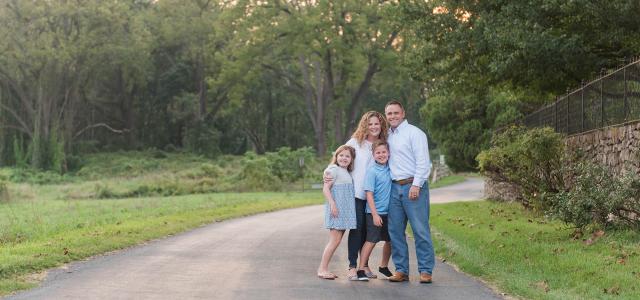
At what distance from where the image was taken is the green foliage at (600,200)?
479 inches

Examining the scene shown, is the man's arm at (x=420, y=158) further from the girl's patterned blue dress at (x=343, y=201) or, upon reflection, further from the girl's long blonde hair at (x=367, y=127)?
the girl's patterned blue dress at (x=343, y=201)

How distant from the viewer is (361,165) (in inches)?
396

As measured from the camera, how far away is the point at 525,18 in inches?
784

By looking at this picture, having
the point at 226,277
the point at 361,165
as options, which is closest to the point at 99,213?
the point at 226,277

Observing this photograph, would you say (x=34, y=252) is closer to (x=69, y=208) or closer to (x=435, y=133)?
(x=69, y=208)

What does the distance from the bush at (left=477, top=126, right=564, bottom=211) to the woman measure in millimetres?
6750

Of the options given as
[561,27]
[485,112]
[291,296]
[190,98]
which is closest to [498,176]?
[561,27]

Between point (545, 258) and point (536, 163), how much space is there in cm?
629

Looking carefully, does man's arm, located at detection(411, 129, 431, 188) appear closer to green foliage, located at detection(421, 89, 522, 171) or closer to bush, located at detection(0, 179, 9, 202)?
green foliage, located at detection(421, 89, 522, 171)

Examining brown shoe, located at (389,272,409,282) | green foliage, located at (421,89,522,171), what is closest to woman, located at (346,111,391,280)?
brown shoe, located at (389,272,409,282)

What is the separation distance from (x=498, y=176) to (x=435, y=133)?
21893mm

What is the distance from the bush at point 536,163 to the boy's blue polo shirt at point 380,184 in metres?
6.81

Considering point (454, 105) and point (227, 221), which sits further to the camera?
point (454, 105)

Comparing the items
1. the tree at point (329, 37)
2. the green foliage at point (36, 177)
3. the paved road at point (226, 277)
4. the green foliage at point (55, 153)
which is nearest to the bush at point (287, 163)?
the tree at point (329, 37)
